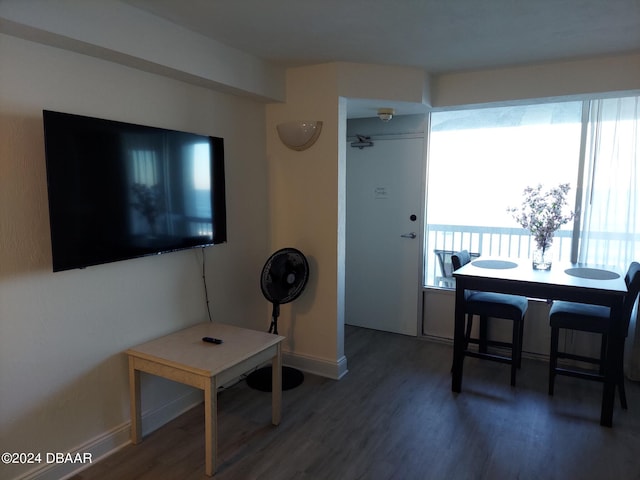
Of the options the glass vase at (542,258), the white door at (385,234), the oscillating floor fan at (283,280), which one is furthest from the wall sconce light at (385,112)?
the glass vase at (542,258)

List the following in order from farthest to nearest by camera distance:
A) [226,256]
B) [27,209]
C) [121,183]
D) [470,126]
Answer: [470,126], [226,256], [121,183], [27,209]

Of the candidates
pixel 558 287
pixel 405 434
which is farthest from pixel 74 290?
pixel 558 287

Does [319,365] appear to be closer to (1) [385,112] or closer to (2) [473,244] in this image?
(2) [473,244]

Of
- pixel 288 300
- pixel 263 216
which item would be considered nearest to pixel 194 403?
pixel 288 300

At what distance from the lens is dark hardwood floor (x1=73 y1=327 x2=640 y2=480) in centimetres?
226

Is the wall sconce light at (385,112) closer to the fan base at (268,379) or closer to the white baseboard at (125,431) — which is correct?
the white baseboard at (125,431)

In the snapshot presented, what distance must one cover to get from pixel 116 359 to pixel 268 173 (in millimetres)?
1760

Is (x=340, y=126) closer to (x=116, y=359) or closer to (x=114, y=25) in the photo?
(x=114, y=25)

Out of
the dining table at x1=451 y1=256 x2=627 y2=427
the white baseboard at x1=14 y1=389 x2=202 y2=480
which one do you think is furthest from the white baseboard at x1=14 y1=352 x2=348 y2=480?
the dining table at x1=451 y1=256 x2=627 y2=427

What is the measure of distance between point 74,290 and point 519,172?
11.3 feet

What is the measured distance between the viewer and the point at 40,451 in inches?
82.0

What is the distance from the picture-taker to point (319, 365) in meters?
3.42

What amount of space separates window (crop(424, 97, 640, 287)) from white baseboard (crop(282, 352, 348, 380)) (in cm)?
137

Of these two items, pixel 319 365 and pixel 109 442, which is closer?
pixel 109 442
